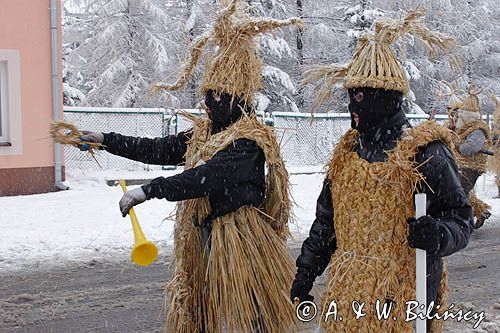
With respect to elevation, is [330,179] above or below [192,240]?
above

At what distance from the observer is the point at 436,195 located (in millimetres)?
2811

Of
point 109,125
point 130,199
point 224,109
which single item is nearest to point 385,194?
point 130,199

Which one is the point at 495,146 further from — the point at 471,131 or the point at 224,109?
the point at 224,109

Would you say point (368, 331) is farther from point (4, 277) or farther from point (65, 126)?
point (4, 277)

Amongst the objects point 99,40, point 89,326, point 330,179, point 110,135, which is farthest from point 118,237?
point 99,40

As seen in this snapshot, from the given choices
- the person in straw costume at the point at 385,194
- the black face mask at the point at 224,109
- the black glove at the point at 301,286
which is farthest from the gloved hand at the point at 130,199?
the person in straw costume at the point at 385,194

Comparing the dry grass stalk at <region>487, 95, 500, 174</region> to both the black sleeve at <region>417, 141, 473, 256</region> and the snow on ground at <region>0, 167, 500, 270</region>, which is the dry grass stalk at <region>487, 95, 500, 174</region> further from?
the black sleeve at <region>417, 141, 473, 256</region>

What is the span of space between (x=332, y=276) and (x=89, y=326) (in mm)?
3137

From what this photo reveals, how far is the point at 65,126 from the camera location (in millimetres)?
4289

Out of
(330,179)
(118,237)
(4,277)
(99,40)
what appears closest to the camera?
(330,179)

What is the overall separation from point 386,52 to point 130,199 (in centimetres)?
145

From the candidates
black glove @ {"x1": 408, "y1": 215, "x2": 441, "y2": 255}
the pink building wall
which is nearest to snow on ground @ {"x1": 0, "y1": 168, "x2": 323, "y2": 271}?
the pink building wall

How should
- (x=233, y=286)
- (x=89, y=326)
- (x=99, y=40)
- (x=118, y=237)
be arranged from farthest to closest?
(x=99, y=40) < (x=118, y=237) < (x=89, y=326) < (x=233, y=286)

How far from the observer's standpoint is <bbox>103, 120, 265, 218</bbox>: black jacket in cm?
364
